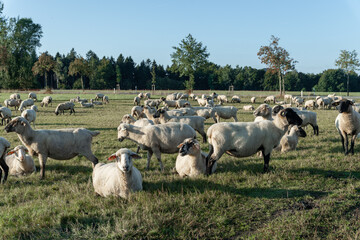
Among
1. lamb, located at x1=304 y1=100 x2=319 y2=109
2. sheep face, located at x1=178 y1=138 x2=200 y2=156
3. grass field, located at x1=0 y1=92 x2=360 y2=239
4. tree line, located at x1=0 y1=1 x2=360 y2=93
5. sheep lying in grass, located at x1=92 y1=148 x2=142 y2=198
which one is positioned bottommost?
grass field, located at x1=0 y1=92 x2=360 y2=239

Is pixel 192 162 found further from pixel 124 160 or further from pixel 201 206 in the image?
pixel 124 160

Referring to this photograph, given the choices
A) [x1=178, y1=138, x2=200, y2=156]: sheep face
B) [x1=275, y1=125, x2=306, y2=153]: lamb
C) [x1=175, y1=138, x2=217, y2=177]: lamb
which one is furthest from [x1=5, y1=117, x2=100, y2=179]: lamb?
[x1=275, y1=125, x2=306, y2=153]: lamb

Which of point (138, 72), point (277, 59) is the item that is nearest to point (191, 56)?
point (277, 59)

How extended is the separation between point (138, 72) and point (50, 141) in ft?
353

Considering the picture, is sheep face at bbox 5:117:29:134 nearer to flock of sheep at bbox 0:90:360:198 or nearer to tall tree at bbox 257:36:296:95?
flock of sheep at bbox 0:90:360:198

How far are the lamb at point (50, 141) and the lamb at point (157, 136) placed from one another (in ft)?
4.13

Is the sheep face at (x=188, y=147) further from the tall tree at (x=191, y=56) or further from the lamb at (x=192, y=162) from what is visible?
the tall tree at (x=191, y=56)

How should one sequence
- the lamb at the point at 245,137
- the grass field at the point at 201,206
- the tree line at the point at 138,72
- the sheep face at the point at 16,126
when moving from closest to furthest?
the grass field at the point at 201,206 < the lamb at the point at 245,137 < the sheep face at the point at 16,126 < the tree line at the point at 138,72

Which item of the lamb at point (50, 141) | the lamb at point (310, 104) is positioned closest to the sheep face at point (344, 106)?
the lamb at point (50, 141)

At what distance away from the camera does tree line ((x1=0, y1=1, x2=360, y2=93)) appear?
6638cm

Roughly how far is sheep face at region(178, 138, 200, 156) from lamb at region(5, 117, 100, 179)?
10.1ft

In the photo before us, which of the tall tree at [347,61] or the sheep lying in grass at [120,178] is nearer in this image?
the sheep lying in grass at [120,178]

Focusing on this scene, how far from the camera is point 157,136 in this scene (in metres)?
8.77

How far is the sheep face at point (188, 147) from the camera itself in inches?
271
